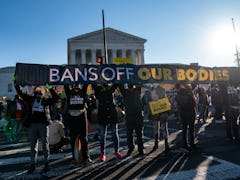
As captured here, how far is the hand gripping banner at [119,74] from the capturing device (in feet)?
18.4


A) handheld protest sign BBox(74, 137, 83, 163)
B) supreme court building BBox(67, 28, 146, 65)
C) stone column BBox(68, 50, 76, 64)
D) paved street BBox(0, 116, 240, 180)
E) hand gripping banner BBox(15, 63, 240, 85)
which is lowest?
paved street BBox(0, 116, 240, 180)

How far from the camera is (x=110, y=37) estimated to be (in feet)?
248

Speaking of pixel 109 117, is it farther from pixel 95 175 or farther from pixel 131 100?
pixel 95 175

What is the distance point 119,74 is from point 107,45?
7020 centimetres

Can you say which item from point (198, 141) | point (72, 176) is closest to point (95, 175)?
point (72, 176)

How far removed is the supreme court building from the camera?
245 feet

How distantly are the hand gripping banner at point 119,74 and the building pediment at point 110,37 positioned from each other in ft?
228

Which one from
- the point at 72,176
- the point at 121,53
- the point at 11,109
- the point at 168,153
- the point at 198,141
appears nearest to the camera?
the point at 72,176

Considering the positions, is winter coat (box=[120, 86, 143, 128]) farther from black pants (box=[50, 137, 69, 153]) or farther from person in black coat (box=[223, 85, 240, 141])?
person in black coat (box=[223, 85, 240, 141])

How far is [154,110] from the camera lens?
6.52m

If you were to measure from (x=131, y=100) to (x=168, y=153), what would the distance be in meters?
1.62

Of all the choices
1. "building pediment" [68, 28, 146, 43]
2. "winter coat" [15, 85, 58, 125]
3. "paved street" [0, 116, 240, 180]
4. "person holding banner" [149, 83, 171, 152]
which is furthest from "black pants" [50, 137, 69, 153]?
"building pediment" [68, 28, 146, 43]

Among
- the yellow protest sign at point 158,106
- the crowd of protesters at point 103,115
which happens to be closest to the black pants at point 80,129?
the crowd of protesters at point 103,115

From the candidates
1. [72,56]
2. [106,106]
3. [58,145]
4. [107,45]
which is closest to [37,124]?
[106,106]
